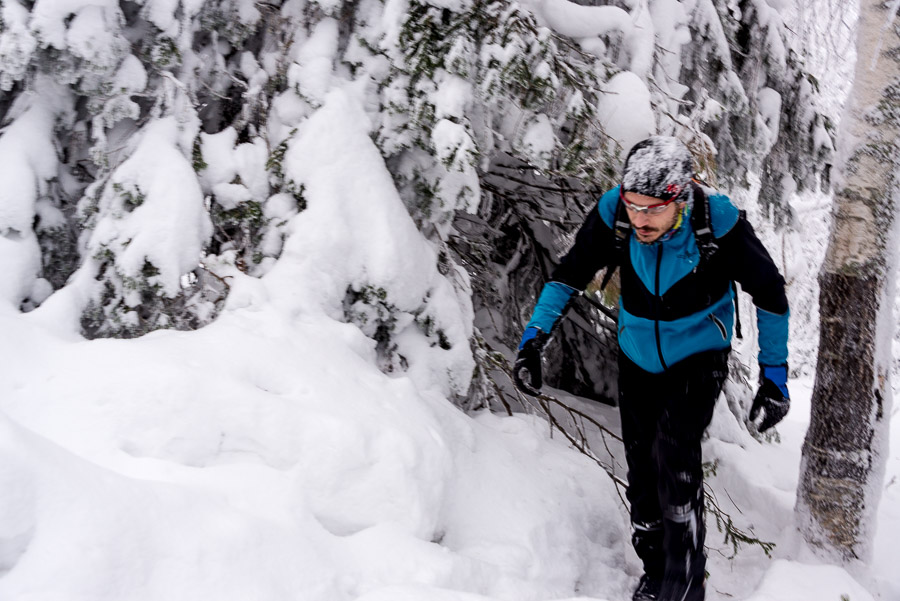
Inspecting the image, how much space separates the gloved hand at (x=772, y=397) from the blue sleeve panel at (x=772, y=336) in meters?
0.04

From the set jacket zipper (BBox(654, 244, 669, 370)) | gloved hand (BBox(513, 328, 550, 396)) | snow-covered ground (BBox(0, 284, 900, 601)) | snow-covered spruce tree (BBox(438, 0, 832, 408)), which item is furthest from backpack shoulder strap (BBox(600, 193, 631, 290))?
snow-covered ground (BBox(0, 284, 900, 601))

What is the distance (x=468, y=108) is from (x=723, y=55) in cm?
205

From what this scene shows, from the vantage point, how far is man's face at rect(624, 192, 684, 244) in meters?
2.59

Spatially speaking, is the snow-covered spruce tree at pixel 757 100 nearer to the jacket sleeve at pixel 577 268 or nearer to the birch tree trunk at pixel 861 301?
the birch tree trunk at pixel 861 301

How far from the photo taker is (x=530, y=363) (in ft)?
10.4

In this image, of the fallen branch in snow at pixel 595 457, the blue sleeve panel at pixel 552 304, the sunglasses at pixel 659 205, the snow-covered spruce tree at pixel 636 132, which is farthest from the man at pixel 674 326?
the snow-covered spruce tree at pixel 636 132

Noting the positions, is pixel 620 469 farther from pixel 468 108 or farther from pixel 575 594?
pixel 468 108

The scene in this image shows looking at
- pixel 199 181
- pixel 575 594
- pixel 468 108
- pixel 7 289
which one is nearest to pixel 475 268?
pixel 468 108

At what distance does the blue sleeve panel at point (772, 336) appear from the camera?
2768mm

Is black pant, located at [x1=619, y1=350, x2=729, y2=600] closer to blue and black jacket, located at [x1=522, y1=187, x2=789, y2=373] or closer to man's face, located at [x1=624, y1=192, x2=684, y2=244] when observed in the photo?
blue and black jacket, located at [x1=522, y1=187, x2=789, y2=373]

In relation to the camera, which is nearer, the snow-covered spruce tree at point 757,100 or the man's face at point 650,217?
the man's face at point 650,217

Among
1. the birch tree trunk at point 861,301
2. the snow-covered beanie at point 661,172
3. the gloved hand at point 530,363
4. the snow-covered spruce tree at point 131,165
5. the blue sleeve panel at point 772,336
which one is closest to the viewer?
the snow-covered beanie at point 661,172

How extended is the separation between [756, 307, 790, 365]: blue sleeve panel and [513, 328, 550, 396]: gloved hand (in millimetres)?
997

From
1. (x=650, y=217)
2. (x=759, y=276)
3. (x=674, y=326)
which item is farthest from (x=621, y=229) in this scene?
(x=759, y=276)
